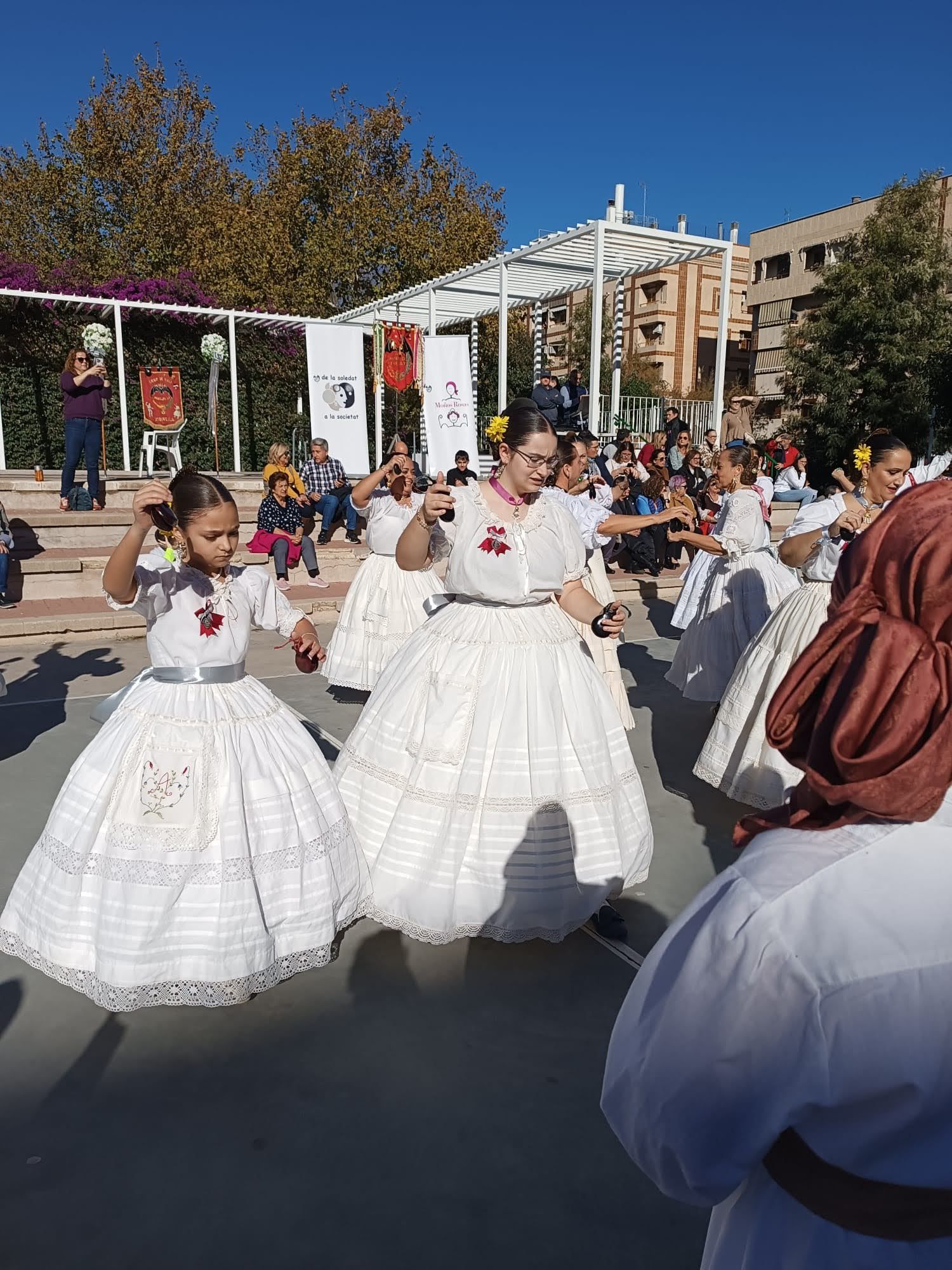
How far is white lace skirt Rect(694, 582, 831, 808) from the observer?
5035mm

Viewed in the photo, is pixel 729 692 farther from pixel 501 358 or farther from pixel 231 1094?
pixel 501 358

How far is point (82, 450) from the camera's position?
12883 mm

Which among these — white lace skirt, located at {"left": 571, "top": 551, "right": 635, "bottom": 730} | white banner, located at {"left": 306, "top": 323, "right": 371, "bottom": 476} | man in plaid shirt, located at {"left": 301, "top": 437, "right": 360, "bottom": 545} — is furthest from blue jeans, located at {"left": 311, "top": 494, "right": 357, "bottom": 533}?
white lace skirt, located at {"left": 571, "top": 551, "right": 635, "bottom": 730}

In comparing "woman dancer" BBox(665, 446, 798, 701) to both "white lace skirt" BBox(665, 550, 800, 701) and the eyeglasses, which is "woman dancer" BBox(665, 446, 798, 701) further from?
the eyeglasses

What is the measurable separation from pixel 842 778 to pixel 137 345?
20.3 metres

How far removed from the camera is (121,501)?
13.7 metres

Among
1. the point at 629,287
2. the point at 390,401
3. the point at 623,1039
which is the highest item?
the point at 629,287

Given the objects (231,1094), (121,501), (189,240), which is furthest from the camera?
(189,240)

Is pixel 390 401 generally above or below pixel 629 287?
below

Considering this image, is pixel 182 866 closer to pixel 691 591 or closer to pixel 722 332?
pixel 691 591

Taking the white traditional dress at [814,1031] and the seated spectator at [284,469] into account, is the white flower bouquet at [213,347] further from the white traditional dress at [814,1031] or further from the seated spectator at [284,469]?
the white traditional dress at [814,1031]

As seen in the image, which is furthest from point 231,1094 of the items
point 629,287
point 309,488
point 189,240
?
point 629,287

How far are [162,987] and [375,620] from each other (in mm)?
4361

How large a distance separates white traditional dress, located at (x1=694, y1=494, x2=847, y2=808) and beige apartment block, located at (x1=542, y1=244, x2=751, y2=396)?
4701 centimetres
